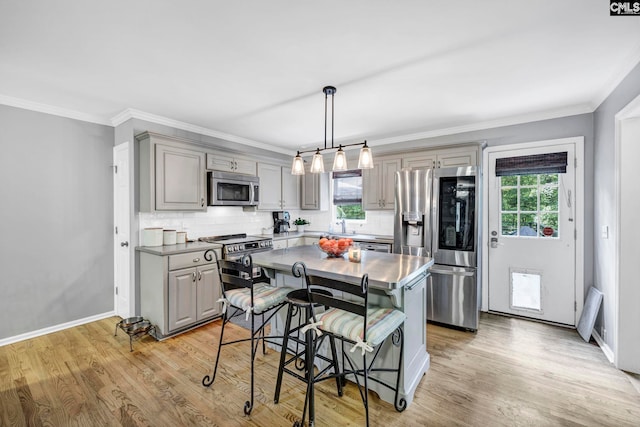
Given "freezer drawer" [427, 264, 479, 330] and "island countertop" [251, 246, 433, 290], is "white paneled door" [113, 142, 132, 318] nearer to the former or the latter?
"island countertop" [251, 246, 433, 290]

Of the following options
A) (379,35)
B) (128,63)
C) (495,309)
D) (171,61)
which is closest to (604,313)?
(495,309)

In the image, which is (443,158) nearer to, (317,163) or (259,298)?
(317,163)

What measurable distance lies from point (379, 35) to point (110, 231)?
3806 mm

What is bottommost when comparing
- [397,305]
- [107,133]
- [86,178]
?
[397,305]

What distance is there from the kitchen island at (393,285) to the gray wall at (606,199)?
181 cm

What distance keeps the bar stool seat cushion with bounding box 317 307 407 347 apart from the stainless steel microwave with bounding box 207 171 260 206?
2.64 metres

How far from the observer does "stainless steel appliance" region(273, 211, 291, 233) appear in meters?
5.16

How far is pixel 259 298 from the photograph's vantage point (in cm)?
211

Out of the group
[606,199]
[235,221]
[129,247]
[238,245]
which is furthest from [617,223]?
[129,247]

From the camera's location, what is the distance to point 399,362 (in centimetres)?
198

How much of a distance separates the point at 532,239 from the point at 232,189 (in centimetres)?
401

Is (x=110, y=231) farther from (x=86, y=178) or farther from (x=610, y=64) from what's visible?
(x=610, y=64)

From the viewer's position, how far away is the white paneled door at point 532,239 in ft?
11.0

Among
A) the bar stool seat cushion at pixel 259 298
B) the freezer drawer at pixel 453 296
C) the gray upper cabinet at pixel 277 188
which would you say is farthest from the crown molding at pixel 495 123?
the bar stool seat cushion at pixel 259 298
